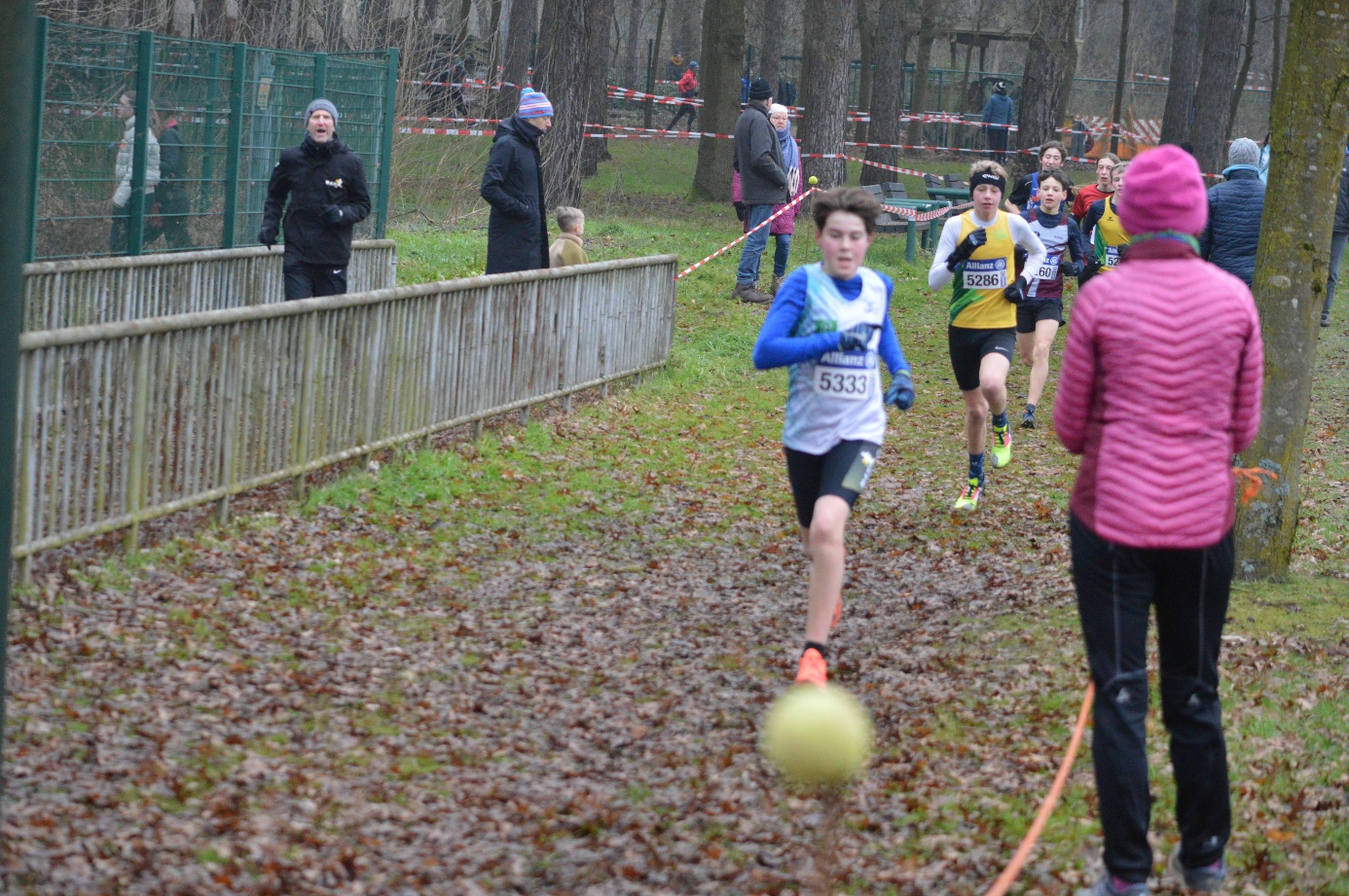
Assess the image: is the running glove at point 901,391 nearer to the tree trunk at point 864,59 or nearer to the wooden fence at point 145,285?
the wooden fence at point 145,285

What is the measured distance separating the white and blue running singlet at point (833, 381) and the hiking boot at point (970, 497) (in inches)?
151

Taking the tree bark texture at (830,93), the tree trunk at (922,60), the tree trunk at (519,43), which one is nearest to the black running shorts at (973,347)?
the tree bark texture at (830,93)

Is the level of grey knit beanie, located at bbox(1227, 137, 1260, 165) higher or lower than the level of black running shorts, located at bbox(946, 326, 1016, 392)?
higher

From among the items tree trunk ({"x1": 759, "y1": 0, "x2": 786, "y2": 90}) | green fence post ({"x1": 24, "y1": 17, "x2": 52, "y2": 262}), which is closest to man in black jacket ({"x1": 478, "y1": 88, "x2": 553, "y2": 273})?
green fence post ({"x1": 24, "y1": 17, "x2": 52, "y2": 262})

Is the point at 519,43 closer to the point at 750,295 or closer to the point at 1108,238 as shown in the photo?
the point at 750,295

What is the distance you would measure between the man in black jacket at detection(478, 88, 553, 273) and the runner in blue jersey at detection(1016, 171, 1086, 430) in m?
4.02

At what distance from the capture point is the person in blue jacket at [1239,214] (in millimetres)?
11844

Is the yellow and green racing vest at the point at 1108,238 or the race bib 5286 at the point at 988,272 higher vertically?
the yellow and green racing vest at the point at 1108,238

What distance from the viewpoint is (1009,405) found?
1459 cm

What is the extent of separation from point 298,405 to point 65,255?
4.51 meters

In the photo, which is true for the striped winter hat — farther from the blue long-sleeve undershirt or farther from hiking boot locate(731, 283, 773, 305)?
the blue long-sleeve undershirt

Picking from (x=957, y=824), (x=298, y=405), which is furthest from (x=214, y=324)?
(x=957, y=824)

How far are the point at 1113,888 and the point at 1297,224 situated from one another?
166 inches

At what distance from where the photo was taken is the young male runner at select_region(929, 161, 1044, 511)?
32.9 ft
